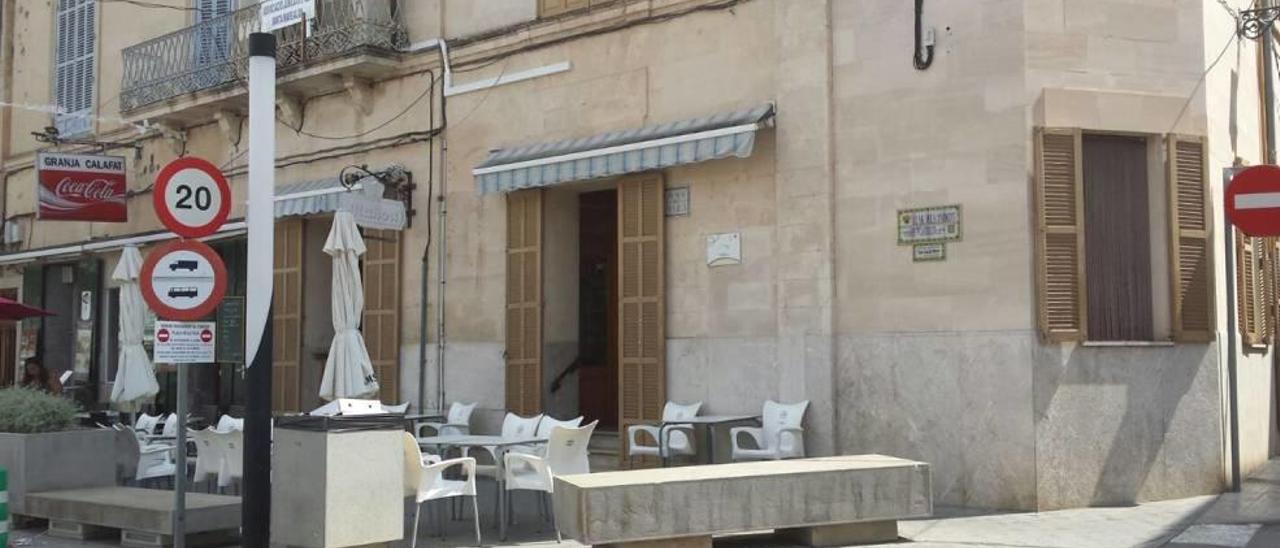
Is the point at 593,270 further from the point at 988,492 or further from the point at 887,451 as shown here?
the point at 988,492

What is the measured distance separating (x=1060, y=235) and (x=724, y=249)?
317cm

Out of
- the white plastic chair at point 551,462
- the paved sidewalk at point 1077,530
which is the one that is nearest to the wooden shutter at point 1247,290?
the paved sidewalk at point 1077,530

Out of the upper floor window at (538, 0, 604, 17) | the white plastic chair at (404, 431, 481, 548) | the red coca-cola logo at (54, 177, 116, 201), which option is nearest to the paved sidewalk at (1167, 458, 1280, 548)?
the white plastic chair at (404, 431, 481, 548)

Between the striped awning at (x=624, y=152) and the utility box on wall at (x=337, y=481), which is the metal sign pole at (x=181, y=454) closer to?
the utility box on wall at (x=337, y=481)

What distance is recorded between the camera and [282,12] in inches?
543

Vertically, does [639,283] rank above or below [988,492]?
above

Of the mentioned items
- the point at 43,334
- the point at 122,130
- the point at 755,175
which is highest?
the point at 122,130

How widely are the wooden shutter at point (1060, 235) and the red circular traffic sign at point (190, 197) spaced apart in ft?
20.7

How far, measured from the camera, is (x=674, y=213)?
12719mm

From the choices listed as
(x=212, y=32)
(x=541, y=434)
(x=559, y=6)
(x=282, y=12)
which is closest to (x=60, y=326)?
(x=212, y=32)

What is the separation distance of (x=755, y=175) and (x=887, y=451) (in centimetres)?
285

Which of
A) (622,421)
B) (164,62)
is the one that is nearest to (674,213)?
(622,421)

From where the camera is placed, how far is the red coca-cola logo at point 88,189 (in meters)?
18.4

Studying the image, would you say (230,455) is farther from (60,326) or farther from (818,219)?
(60,326)
